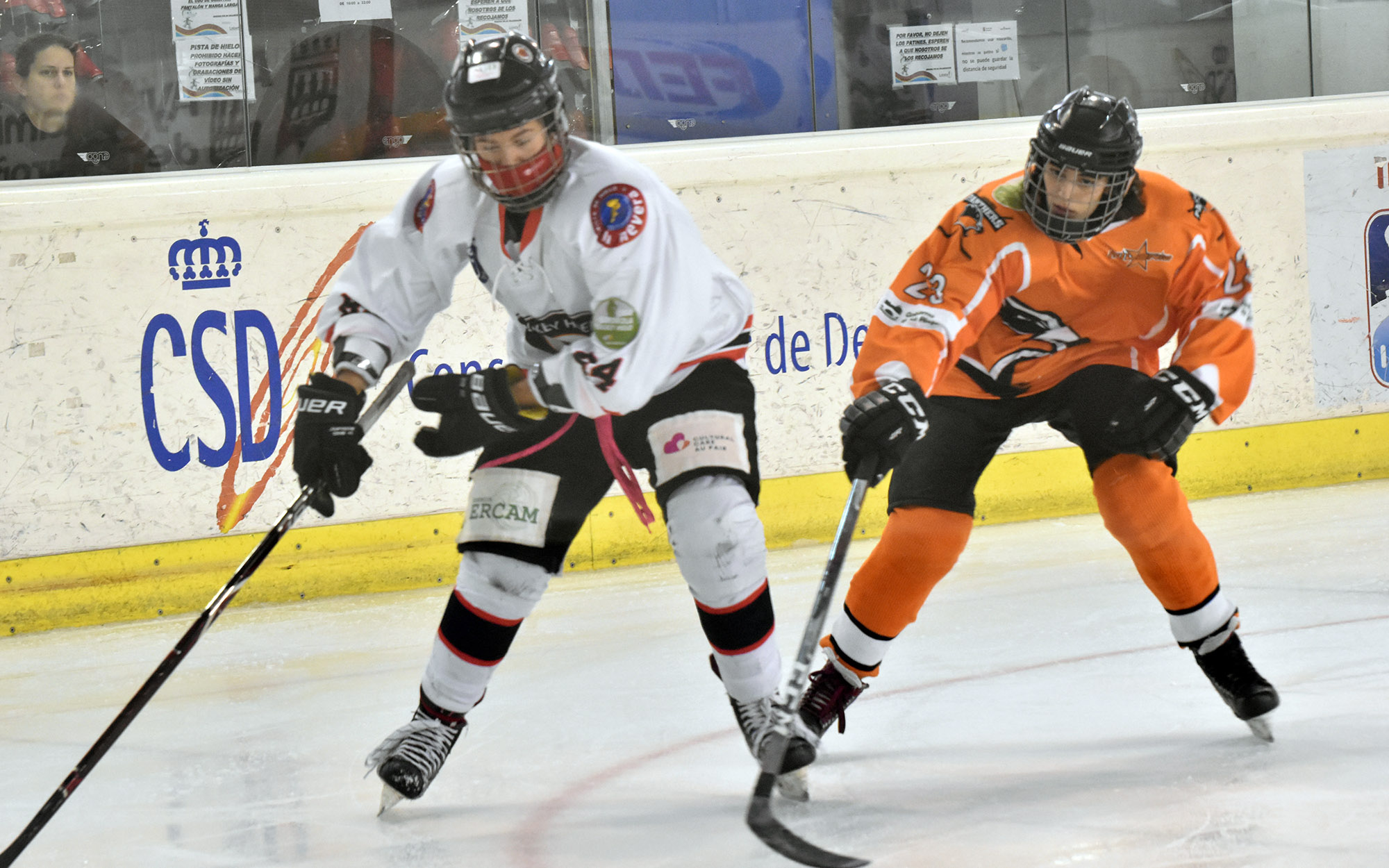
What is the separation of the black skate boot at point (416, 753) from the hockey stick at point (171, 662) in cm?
34

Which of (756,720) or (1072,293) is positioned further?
(1072,293)

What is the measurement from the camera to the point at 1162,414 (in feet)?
6.95

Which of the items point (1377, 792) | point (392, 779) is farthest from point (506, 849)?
point (1377, 792)

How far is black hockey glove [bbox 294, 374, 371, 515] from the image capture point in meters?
2.04

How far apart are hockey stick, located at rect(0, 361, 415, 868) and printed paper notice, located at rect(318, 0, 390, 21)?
2.61m

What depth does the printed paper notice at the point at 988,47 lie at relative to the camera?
15.9ft

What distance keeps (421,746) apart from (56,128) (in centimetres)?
300

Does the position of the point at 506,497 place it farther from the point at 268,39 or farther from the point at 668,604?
the point at 268,39

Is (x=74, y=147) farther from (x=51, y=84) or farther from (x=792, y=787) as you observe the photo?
(x=792, y=787)

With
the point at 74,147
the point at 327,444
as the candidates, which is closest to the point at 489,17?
the point at 74,147

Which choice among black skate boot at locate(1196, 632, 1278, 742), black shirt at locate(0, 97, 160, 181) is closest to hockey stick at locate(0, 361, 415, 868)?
black skate boot at locate(1196, 632, 1278, 742)

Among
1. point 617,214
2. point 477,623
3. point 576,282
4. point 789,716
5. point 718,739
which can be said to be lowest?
point 718,739

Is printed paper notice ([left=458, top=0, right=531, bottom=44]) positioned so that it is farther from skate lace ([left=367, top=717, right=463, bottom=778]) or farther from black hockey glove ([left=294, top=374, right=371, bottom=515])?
skate lace ([left=367, top=717, right=463, bottom=778])

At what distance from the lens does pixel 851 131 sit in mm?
4656
